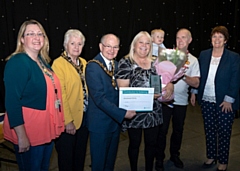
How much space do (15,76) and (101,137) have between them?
2.79 feet

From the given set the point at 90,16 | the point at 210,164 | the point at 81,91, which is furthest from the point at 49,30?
the point at 210,164

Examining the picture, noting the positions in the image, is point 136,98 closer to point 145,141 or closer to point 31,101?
point 145,141

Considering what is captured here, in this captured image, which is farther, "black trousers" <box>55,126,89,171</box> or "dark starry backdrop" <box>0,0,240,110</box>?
"dark starry backdrop" <box>0,0,240,110</box>

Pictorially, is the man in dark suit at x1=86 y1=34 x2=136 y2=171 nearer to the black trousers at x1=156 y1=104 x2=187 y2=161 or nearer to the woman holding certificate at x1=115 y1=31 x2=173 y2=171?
the woman holding certificate at x1=115 y1=31 x2=173 y2=171

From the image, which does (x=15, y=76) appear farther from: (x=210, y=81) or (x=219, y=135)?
(x=219, y=135)

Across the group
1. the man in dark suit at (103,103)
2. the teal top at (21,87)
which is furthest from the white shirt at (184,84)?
the teal top at (21,87)

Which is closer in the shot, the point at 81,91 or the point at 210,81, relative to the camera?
the point at 81,91

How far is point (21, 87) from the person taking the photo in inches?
66.4

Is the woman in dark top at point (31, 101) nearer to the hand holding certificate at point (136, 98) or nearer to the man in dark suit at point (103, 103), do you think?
the man in dark suit at point (103, 103)

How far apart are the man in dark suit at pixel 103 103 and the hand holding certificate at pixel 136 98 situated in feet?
0.16

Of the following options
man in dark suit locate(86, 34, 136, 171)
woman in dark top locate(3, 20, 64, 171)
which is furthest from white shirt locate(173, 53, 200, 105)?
woman in dark top locate(3, 20, 64, 171)

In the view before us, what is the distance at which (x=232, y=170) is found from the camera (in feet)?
9.63

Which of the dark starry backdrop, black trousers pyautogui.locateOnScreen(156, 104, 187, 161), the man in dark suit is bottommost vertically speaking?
black trousers pyautogui.locateOnScreen(156, 104, 187, 161)

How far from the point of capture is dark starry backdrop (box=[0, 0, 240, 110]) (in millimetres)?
4195
